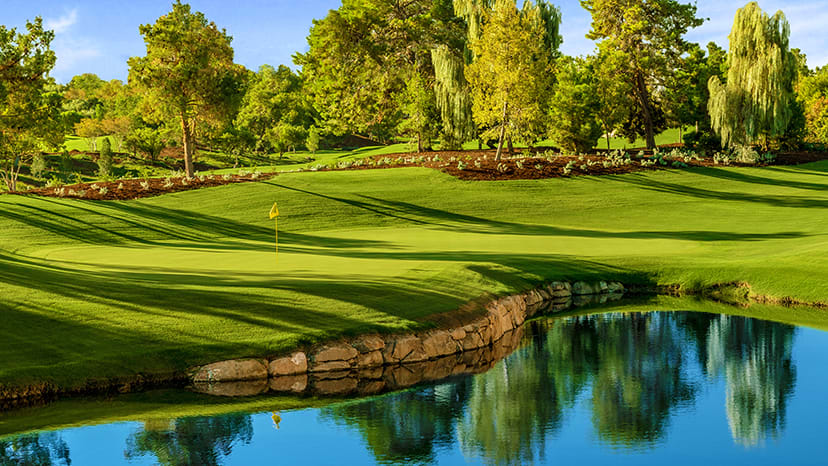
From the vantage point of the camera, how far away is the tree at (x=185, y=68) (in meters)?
42.2

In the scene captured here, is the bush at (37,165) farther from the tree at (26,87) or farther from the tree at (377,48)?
the tree at (26,87)

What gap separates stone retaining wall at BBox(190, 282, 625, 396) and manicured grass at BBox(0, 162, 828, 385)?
0.37 m

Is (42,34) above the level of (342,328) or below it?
above

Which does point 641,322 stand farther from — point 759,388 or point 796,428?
point 796,428

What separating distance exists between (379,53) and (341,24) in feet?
11.6

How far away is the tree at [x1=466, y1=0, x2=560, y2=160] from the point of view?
134 ft

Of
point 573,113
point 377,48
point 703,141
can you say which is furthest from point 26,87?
point 703,141

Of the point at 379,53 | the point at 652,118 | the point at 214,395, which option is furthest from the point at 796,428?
the point at 652,118

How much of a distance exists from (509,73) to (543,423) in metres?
31.2

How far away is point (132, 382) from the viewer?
13281mm

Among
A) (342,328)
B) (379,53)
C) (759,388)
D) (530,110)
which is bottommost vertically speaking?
(759,388)

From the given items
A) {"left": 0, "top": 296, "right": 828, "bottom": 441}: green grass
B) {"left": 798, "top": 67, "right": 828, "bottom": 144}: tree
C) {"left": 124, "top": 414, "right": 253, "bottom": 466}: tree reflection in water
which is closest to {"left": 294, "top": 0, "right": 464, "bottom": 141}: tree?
{"left": 0, "top": 296, "right": 828, "bottom": 441}: green grass

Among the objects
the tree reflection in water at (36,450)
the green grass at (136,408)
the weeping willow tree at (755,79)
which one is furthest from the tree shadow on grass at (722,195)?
the tree reflection in water at (36,450)

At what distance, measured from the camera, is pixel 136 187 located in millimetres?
38281
